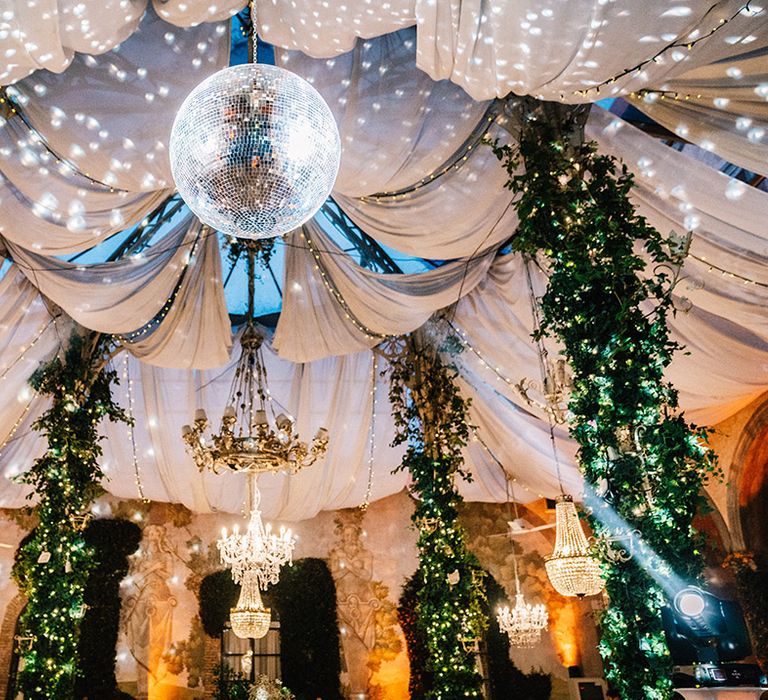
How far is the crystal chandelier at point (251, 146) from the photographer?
2662mm

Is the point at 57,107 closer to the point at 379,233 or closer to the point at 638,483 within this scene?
the point at 379,233

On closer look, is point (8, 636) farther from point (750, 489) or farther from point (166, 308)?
point (750, 489)

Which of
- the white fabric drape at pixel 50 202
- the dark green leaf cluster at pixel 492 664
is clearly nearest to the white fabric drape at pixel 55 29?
the white fabric drape at pixel 50 202

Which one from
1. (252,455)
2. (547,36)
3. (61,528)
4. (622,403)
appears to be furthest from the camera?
(252,455)

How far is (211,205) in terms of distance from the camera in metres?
2.79

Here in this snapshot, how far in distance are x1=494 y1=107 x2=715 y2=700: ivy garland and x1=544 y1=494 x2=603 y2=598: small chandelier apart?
274cm

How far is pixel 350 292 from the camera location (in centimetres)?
579

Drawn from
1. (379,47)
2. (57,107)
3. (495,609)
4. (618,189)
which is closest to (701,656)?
(495,609)

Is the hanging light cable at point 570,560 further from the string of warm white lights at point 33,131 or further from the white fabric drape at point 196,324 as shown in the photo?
the string of warm white lights at point 33,131

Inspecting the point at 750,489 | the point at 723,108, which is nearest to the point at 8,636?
the point at 750,489

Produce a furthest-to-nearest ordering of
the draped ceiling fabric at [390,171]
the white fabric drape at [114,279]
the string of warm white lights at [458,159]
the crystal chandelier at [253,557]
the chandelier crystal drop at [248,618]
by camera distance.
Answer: the chandelier crystal drop at [248,618] → the crystal chandelier at [253,557] → the white fabric drape at [114,279] → the string of warm white lights at [458,159] → the draped ceiling fabric at [390,171]

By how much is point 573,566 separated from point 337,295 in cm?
321

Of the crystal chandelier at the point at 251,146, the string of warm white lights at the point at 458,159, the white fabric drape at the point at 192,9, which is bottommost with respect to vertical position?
the crystal chandelier at the point at 251,146

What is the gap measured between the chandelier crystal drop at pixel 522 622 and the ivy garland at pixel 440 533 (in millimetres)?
2750
